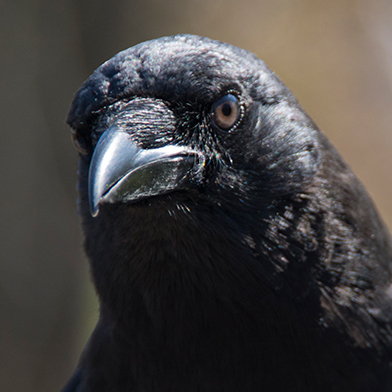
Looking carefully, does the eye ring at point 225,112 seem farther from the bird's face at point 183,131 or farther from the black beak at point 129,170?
the black beak at point 129,170

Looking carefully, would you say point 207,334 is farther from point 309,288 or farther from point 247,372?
point 309,288

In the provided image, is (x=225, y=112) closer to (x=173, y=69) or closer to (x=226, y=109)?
(x=226, y=109)

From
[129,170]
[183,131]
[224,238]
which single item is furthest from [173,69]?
[224,238]

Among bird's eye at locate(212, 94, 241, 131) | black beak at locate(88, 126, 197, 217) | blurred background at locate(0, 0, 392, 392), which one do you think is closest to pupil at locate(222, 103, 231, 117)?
bird's eye at locate(212, 94, 241, 131)

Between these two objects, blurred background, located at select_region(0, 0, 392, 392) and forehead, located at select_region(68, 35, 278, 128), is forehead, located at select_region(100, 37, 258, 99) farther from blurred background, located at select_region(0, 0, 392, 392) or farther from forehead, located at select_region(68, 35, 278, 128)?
blurred background, located at select_region(0, 0, 392, 392)

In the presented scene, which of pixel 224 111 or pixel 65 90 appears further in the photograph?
pixel 65 90

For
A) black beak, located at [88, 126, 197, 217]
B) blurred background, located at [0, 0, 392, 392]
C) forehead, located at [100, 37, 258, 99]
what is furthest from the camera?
blurred background, located at [0, 0, 392, 392]

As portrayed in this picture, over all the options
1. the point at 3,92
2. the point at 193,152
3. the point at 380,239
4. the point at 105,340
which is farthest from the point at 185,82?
the point at 3,92
